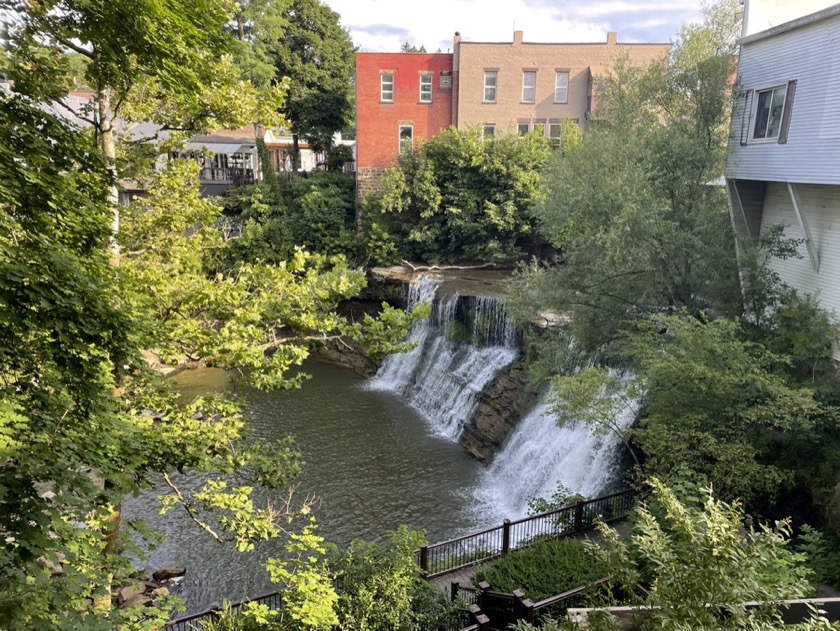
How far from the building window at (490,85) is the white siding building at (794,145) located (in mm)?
17417

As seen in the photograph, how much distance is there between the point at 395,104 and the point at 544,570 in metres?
26.5

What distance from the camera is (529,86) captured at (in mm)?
31219

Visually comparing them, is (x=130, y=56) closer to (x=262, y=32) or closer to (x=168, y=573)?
(x=168, y=573)

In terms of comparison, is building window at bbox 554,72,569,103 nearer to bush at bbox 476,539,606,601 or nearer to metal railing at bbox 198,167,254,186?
metal railing at bbox 198,167,254,186

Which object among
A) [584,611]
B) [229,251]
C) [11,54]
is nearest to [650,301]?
[584,611]

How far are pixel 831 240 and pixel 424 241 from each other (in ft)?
61.7

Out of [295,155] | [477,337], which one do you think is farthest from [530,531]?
[295,155]

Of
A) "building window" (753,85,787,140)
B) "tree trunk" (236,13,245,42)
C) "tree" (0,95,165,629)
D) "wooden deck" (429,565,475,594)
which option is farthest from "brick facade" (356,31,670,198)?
"tree" (0,95,165,629)

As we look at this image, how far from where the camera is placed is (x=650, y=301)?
49.7 ft

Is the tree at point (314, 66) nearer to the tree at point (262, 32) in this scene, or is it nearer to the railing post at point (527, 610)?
the tree at point (262, 32)

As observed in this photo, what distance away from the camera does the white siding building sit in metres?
12.1

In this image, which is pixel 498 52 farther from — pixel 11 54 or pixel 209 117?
pixel 11 54

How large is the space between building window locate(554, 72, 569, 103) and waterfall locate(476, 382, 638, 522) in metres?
20.4

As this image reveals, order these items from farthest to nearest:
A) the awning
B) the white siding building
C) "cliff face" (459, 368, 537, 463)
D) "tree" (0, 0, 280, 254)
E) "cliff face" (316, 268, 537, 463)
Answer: the awning
"cliff face" (316, 268, 537, 463)
"cliff face" (459, 368, 537, 463)
the white siding building
"tree" (0, 0, 280, 254)
